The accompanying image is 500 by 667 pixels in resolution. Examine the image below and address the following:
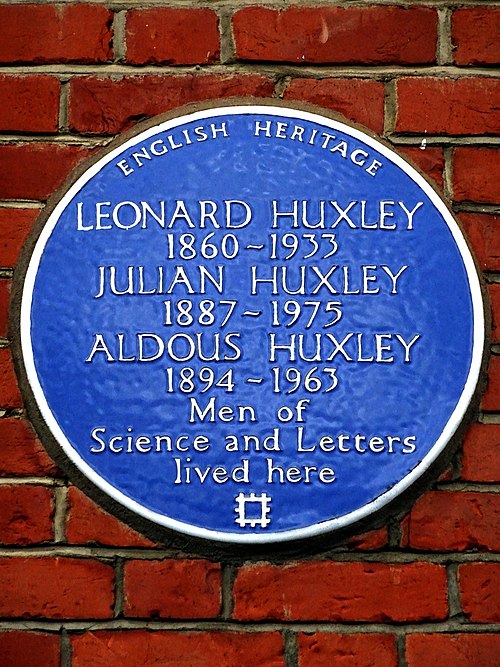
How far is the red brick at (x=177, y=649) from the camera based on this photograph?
55.9 inches

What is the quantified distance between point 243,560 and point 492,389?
0.50 meters

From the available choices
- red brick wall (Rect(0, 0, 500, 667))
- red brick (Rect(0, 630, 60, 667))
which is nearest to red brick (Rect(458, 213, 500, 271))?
red brick wall (Rect(0, 0, 500, 667))

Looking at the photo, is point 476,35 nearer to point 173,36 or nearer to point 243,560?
point 173,36

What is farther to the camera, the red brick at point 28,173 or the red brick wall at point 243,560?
the red brick at point 28,173

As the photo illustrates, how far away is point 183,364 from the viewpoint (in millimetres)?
1466

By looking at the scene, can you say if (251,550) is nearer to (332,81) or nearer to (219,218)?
(219,218)

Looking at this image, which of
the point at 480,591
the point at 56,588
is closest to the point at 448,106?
the point at 480,591

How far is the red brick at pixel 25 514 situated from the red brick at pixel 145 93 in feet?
2.06

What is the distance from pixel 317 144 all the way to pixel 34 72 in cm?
51

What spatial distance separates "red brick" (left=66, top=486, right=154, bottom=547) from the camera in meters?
1.45

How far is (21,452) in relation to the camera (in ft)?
4.83

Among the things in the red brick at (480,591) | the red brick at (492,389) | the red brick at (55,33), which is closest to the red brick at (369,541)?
the red brick at (480,591)

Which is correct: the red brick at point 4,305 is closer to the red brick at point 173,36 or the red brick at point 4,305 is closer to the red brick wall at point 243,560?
the red brick wall at point 243,560

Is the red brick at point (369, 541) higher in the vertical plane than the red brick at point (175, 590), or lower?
higher
